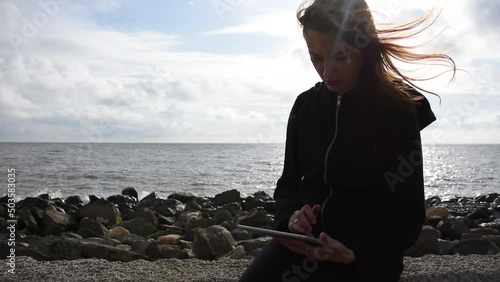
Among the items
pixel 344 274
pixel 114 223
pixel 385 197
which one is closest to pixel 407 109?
pixel 385 197

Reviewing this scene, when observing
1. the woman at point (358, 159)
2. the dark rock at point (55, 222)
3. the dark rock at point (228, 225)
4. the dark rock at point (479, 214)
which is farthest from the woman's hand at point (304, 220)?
the dark rock at point (479, 214)

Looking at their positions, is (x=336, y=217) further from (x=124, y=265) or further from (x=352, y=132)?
(x=124, y=265)

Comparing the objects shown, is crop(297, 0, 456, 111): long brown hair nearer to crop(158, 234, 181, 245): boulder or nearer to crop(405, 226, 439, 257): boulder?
crop(405, 226, 439, 257): boulder

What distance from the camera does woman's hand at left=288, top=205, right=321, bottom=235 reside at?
250cm

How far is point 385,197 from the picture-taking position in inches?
97.3

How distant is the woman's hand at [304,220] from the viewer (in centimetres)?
250

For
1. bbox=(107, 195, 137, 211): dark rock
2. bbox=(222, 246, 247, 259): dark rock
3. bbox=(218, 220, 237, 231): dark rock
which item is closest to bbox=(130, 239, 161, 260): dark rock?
bbox=(222, 246, 247, 259): dark rock

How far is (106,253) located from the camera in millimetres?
5465

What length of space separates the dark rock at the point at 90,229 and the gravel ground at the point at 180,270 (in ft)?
18.1

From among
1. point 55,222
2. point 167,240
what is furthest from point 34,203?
point 167,240

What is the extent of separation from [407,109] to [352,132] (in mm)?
238

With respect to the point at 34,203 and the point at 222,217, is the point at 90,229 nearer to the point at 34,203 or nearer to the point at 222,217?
the point at 222,217

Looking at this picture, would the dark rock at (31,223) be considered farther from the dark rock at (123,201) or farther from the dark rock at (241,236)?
the dark rock at (123,201)

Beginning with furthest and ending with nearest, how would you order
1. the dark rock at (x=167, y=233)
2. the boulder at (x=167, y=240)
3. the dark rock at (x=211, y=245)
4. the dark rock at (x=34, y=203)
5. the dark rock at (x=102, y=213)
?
1. the dark rock at (x=34, y=203)
2. the dark rock at (x=102, y=213)
3. the dark rock at (x=167, y=233)
4. the boulder at (x=167, y=240)
5. the dark rock at (x=211, y=245)
